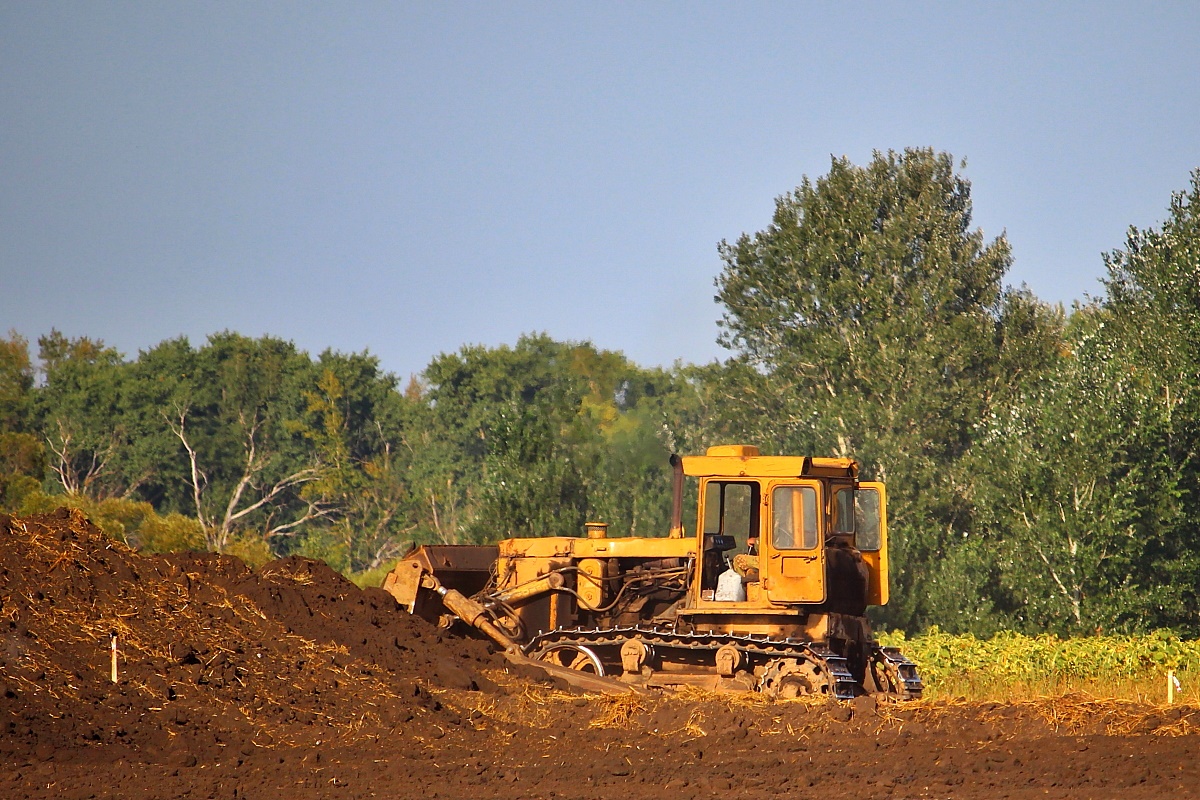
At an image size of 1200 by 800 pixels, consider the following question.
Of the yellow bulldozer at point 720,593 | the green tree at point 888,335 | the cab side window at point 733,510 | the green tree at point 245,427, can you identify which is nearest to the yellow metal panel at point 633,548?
the yellow bulldozer at point 720,593

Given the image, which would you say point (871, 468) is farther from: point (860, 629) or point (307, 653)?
point (307, 653)

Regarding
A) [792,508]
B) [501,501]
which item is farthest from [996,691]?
[501,501]

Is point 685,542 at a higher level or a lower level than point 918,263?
lower

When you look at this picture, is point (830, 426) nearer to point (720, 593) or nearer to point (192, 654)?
point (720, 593)

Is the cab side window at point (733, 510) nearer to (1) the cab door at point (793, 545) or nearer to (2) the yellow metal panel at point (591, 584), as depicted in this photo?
(1) the cab door at point (793, 545)

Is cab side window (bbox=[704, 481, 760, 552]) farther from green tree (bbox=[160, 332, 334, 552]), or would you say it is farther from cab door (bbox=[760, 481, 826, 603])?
green tree (bbox=[160, 332, 334, 552])

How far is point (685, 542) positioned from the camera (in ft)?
52.1

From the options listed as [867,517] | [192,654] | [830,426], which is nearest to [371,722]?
[192,654]

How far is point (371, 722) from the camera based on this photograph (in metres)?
12.1

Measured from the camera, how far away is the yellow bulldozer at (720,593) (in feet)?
47.5

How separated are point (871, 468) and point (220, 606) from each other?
944 inches

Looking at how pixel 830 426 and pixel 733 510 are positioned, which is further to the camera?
pixel 830 426

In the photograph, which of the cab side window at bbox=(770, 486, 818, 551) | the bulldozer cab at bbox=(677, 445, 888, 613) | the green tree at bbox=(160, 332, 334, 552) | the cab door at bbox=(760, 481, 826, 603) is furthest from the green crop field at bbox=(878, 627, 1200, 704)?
the green tree at bbox=(160, 332, 334, 552)

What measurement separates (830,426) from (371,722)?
83.8 feet
